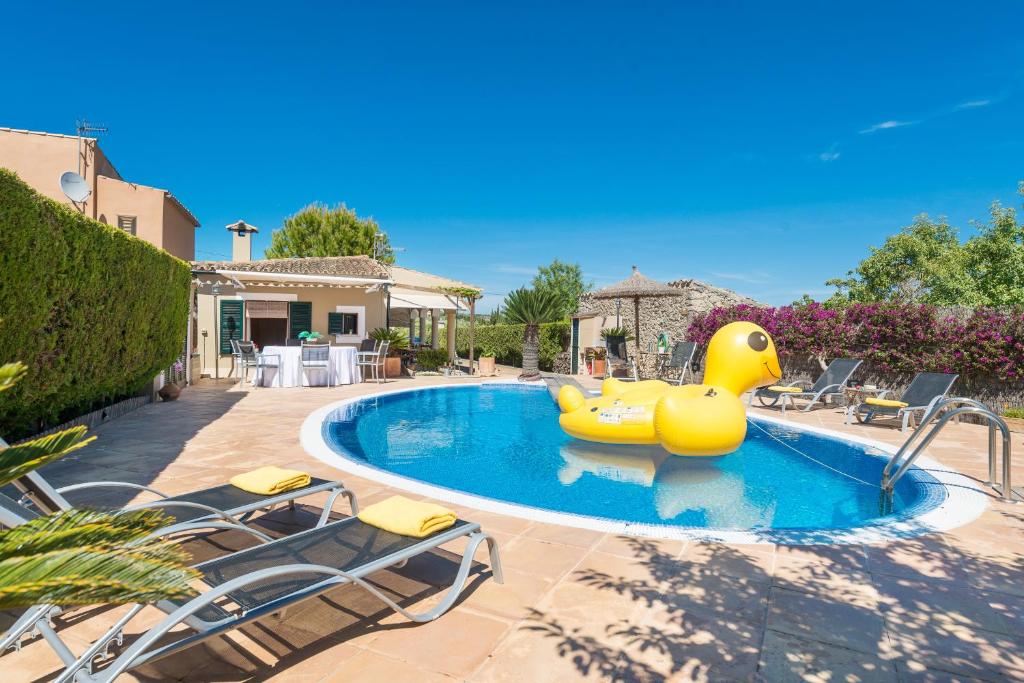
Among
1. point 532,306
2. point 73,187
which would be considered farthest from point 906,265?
point 73,187

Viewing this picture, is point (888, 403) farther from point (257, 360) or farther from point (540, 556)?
point (257, 360)

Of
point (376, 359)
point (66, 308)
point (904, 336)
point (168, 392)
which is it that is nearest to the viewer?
point (66, 308)

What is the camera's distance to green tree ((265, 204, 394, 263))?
129 feet

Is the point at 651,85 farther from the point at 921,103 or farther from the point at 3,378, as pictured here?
the point at 3,378

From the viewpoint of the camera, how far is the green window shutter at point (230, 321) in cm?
1995

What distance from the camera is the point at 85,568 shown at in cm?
119

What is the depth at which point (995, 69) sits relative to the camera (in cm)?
2461

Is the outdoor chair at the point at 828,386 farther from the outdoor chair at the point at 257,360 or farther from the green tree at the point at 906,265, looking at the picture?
the green tree at the point at 906,265

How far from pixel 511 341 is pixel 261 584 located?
2462cm

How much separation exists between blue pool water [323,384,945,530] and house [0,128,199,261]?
1651 cm

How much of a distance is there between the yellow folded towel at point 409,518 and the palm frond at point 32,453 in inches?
78.3

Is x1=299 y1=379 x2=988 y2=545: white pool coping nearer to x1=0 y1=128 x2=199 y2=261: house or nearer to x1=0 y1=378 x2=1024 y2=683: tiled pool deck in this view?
x1=0 y1=378 x2=1024 y2=683: tiled pool deck

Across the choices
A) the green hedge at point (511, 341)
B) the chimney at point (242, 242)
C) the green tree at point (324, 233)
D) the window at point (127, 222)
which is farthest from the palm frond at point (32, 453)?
the green tree at point (324, 233)

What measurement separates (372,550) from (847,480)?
277 inches
